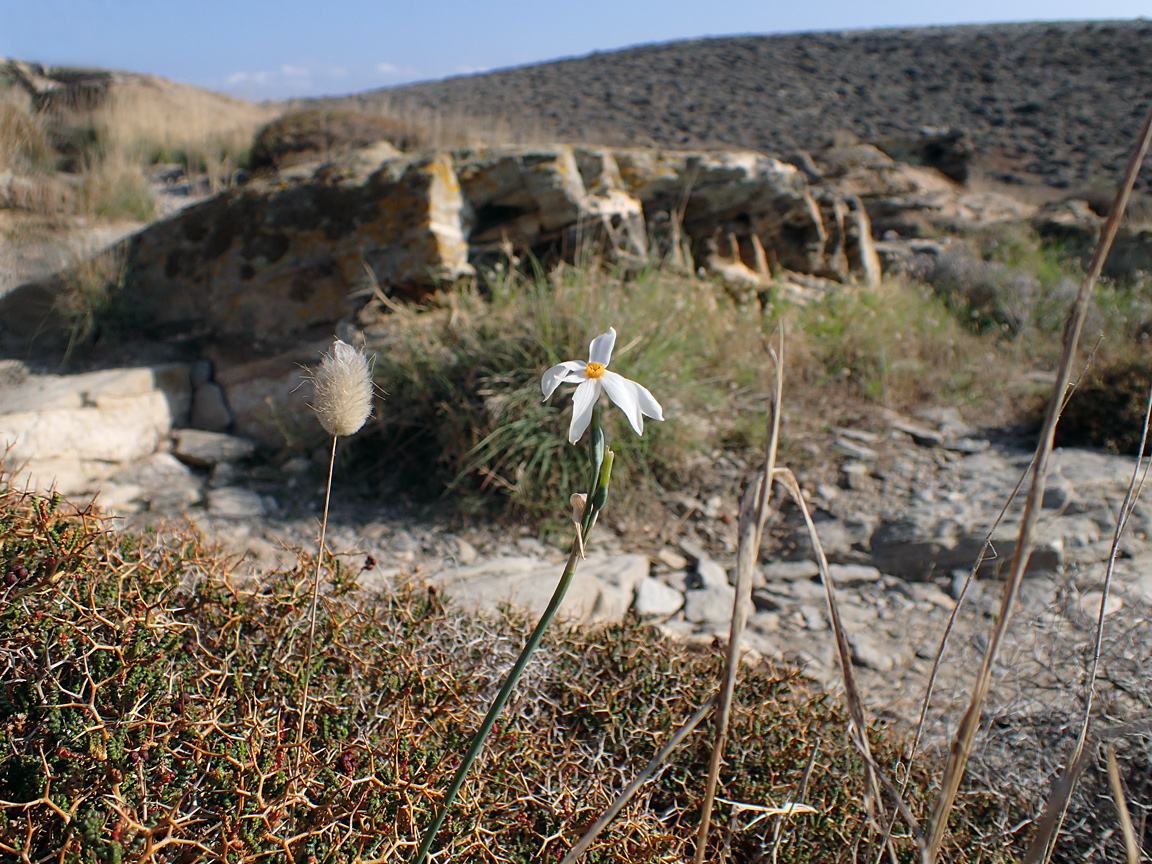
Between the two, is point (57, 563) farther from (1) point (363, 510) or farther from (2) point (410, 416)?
(2) point (410, 416)

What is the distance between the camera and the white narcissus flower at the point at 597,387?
86 cm

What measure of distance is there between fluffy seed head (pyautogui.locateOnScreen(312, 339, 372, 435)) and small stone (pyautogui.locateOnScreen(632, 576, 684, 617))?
6.32 feet

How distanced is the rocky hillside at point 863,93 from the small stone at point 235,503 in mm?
14735

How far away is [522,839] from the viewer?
4.54 ft

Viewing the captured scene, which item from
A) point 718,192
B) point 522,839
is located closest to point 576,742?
point 522,839

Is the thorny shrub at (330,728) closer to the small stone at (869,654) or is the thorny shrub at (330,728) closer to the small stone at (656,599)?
the small stone at (869,654)

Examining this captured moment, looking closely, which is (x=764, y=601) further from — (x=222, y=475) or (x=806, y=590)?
(x=222, y=475)

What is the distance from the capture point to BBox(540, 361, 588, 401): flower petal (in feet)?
2.88

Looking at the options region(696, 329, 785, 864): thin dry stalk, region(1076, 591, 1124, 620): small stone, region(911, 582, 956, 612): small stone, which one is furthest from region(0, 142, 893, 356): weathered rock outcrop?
region(696, 329, 785, 864): thin dry stalk

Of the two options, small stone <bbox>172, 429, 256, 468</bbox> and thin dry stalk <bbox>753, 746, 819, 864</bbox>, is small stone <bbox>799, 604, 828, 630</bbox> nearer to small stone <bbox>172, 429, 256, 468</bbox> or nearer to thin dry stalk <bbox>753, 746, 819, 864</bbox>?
thin dry stalk <bbox>753, 746, 819, 864</bbox>

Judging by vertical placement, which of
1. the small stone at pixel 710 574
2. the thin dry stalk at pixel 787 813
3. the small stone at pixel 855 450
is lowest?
the small stone at pixel 710 574

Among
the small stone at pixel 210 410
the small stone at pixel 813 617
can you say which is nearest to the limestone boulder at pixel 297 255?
the small stone at pixel 210 410

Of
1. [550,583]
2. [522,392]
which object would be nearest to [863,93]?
[522,392]

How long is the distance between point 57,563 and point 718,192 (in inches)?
244
